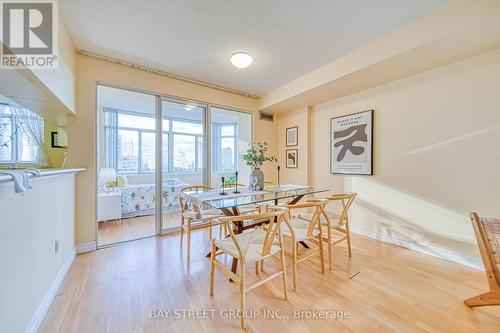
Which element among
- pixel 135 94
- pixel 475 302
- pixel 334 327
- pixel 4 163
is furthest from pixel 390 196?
pixel 4 163

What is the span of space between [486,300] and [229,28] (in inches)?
133

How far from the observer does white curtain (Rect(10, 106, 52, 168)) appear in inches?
77.8

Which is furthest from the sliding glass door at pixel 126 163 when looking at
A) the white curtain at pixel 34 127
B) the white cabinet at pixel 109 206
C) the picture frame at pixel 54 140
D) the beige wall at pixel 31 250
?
the beige wall at pixel 31 250

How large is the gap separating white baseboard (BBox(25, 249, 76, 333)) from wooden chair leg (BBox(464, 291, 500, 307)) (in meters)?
3.31

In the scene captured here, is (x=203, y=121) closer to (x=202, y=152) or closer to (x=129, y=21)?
(x=202, y=152)

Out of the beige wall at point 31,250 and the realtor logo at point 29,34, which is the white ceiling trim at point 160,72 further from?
the beige wall at point 31,250

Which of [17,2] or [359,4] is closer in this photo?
[17,2]

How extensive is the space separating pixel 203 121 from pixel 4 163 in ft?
8.31

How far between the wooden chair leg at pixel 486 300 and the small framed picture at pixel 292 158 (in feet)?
9.92

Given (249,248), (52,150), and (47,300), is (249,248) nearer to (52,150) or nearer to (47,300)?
(47,300)

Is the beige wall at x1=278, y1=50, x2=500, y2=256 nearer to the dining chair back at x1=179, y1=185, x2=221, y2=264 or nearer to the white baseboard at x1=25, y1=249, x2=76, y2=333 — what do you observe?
the dining chair back at x1=179, y1=185, x2=221, y2=264

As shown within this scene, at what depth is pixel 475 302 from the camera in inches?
61.6

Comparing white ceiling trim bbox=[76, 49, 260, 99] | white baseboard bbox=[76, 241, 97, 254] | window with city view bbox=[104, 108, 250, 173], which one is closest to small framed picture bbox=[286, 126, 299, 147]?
white ceiling trim bbox=[76, 49, 260, 99]

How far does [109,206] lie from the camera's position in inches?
133
